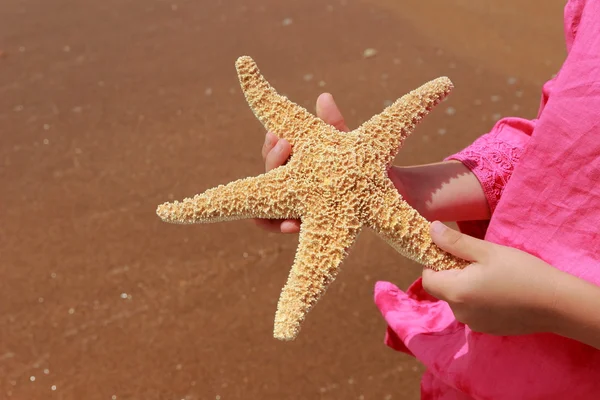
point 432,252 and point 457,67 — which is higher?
point 432,252

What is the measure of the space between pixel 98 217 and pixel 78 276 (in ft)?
0.86

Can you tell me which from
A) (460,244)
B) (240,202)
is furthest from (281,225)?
(460,244)

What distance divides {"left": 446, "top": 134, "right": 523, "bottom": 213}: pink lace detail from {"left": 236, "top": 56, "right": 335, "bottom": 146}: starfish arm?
33 centimetres

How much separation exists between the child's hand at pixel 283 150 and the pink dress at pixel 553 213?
0.33 meters

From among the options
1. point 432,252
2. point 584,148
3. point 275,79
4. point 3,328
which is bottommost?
point 3,328

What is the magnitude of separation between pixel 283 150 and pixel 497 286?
46 centimetres

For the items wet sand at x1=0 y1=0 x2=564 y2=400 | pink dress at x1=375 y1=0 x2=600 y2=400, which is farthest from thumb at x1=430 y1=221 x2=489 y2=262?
wet sand at x1=0 y1=0 x2=564 y2=400

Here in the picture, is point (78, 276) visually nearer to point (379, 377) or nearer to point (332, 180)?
point (379, 377)

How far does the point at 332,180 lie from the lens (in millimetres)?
1083

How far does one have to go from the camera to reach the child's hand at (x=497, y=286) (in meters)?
0.96

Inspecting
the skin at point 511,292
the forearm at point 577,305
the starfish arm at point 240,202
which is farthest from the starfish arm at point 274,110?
the forearm at point 577,305

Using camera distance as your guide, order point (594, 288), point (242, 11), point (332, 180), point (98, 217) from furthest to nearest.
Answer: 1. point (242, 11)
2. point (98, 217)
3. point (332, 180)
4. point (594, 288)

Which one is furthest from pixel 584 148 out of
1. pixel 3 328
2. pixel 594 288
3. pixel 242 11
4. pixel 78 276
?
pixel 242 11

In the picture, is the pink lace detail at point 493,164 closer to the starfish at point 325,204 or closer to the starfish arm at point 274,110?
the starfish at point 325,204
